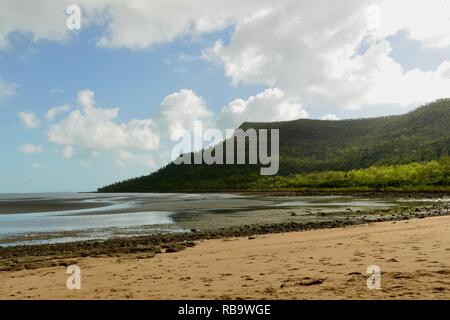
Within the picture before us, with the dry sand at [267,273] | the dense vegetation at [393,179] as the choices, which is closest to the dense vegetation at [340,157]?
the dense vegetation at [393,179]

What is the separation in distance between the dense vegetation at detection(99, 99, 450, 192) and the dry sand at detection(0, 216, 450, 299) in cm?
6500

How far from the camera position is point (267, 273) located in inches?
431

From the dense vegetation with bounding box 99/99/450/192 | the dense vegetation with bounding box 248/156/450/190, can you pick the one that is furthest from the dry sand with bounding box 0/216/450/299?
the dense vegetation with bounding box 99/99/450/192

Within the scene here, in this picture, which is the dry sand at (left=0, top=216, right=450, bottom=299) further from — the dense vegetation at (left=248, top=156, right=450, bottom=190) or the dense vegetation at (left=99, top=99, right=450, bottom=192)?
the dense vegetation at (left=99, top=99, right=450, bottom=192)

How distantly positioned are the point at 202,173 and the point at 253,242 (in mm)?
140795

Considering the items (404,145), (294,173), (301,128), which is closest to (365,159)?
(404,145)

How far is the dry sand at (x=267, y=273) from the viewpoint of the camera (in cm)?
893

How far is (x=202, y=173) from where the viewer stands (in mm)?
157875

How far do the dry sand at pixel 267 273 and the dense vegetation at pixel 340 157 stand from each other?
65.0m

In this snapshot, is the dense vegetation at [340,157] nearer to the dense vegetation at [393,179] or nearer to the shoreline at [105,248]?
the dense vegetation at [393,179]

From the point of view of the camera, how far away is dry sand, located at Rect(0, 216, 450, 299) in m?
8.93

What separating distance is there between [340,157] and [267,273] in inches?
4861
